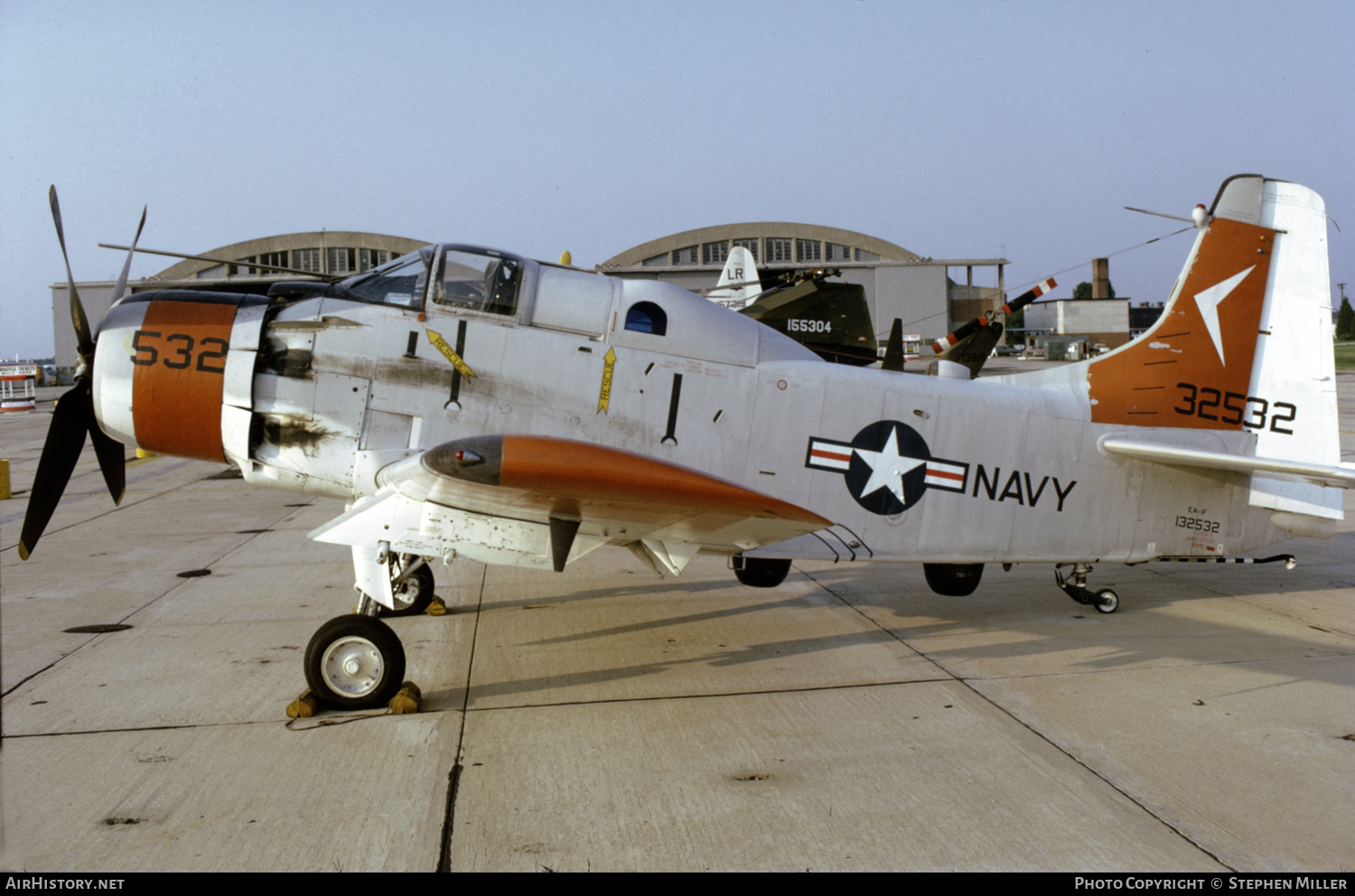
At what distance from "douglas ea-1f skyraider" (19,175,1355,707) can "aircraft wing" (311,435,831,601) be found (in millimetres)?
22

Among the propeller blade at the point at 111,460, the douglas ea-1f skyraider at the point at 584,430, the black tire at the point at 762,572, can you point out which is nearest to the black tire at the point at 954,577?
the douglas ea-1f skyraider at the point at 584,430

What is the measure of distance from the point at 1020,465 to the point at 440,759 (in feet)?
13.7

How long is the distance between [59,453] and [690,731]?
410cm

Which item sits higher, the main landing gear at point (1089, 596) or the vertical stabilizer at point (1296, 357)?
the vertical stabilizer at point (1296, 357)

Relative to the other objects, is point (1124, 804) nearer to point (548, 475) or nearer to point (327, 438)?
point (548, 475)

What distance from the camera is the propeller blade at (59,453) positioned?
17.0 feet

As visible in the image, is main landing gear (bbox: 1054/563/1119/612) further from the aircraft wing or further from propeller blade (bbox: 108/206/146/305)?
propeller blade (bbox: 108/206/146/305)

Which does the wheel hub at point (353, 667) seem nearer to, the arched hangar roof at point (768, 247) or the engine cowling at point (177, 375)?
the engine cowling at point (177, 375)

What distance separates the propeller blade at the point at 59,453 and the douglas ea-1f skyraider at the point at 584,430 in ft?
0.06

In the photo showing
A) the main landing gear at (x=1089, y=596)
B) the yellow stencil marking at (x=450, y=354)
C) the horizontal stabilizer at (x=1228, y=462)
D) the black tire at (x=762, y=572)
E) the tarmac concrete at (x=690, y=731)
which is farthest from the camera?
the main landing gear at (x=1089, y=596)

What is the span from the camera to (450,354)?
17.5 ft

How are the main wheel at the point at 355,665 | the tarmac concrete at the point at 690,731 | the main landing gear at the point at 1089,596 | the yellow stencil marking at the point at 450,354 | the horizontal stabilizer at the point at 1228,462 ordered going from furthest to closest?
1. the main landing gear at the point at 1089,596
2. the horizontal stabilizer at the point at 1228,462
3. the yellow stencil marking at the point at 450,354
4. the main wheel at the point at 355,665
5. the tarmac concrete at the point at 690,731

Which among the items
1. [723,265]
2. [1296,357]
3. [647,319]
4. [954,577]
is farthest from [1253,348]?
[723,265]

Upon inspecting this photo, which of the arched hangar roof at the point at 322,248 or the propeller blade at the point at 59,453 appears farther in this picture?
the arched hangar roof at the point at 322,248
